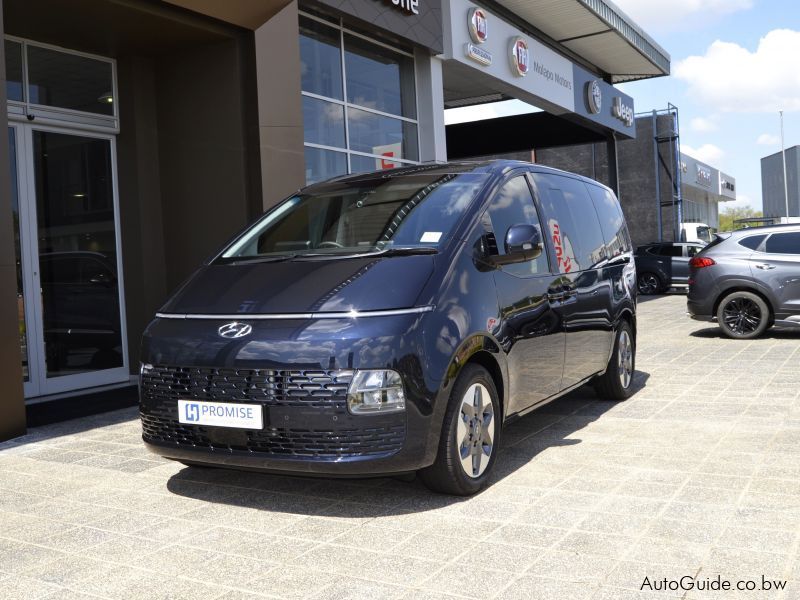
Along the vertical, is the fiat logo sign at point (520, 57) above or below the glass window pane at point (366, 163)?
above

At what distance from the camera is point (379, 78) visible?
12.1 meters

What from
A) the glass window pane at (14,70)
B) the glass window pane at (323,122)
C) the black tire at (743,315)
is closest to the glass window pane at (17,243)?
the glass window pane at (14,70)

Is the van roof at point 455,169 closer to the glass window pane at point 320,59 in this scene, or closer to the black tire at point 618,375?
the black tire at point 618,375

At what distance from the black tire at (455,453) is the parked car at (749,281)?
7847 millimetres

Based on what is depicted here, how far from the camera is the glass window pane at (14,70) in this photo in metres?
7.56

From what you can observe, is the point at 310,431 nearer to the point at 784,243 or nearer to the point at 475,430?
the point at 475,430

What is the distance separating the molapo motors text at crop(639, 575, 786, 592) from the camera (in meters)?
2.92

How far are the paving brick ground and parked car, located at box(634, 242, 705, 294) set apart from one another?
58.2 ft

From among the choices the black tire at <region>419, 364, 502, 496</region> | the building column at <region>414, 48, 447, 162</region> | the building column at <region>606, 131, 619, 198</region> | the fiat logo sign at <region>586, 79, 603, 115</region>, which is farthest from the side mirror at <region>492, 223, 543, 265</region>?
the building column at <region>606, 131, 619, 198</region>

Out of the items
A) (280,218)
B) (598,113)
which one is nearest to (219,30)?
(280,218)

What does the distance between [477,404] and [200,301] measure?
61.8 inches

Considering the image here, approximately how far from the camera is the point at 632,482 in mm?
4301

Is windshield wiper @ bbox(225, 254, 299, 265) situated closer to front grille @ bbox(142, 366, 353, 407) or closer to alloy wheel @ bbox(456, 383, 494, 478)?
front grille @ bbox(142, 366, 353, 407)

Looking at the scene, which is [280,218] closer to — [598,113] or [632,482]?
[632,482]
